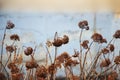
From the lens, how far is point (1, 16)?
1434mm

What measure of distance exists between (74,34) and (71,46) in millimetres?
78

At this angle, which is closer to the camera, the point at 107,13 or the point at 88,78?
the point at 88,78

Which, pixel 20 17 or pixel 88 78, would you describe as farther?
pixel 20 17

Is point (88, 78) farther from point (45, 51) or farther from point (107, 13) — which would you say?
point (107, 13)

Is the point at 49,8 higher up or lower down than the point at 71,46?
higher up

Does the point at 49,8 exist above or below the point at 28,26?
above

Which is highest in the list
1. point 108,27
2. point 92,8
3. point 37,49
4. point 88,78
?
point 92,8

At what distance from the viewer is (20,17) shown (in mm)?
1452

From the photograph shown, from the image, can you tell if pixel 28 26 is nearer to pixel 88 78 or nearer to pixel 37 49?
pixel 37 49

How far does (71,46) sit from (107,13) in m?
0.31

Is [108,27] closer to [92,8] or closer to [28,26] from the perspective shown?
[92,8]

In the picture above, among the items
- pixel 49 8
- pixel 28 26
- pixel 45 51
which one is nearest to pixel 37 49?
pixel 45 51

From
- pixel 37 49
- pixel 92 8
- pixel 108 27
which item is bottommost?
pixel 37 49

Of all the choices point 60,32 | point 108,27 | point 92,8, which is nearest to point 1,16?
point 60,32
